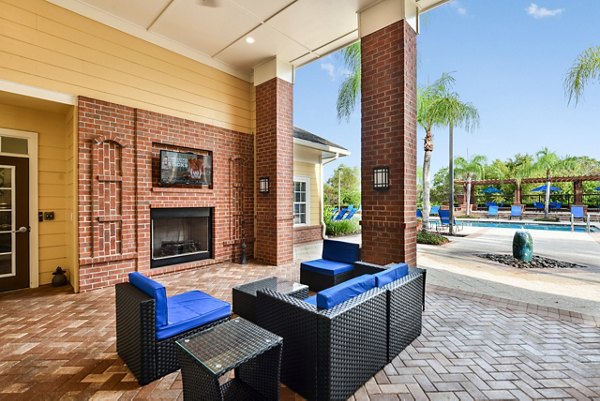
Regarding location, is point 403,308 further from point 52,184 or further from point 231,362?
point 52,184

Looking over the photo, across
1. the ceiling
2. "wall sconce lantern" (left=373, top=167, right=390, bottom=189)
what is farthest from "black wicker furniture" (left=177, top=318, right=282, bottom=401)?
the ceiling

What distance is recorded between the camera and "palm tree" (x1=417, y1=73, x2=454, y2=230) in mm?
8594

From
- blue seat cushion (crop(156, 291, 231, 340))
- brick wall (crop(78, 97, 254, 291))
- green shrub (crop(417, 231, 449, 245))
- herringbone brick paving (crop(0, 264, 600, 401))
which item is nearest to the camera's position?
herringbone brick paving (crop(0, 264, 600, 401))

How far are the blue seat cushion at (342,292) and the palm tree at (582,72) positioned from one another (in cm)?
530

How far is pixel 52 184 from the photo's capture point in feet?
14.0

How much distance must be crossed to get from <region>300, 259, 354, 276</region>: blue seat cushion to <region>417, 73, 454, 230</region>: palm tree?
6.01 m

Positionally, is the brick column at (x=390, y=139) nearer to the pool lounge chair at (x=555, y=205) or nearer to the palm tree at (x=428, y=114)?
the palm tree at (x=428, y=114)

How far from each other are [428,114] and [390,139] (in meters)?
6.14

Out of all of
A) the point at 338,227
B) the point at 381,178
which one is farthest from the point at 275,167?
the point at 338,227

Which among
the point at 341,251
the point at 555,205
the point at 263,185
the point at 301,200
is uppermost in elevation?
the point at 263,185

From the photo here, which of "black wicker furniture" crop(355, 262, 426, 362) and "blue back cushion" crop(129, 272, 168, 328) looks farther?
"black wicker furniture" crop(355, 262, 426, 362)

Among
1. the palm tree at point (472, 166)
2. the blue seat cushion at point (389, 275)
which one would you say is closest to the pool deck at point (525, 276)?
the blue seat cushion at point (389, 275)

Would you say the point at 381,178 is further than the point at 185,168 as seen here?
No

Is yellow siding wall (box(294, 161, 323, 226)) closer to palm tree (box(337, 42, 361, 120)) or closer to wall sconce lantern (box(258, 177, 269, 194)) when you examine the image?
palm tree (box(337, 42, 361, 120))
